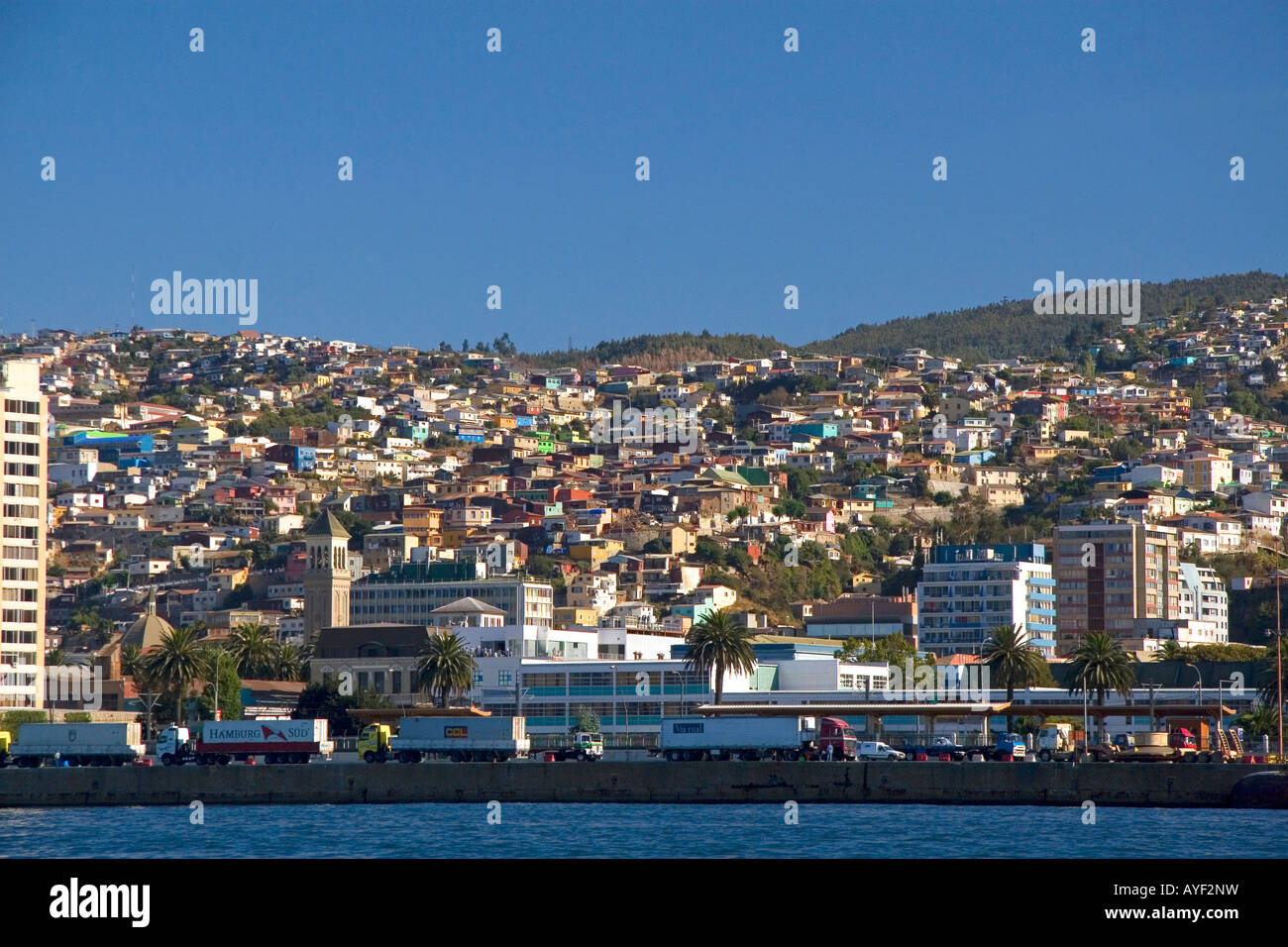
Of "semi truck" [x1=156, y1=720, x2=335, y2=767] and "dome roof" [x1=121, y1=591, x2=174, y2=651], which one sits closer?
"semi truck" [x1=156, y1=720, x2=335, y2=767]

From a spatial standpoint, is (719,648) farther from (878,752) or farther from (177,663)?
(177,663)

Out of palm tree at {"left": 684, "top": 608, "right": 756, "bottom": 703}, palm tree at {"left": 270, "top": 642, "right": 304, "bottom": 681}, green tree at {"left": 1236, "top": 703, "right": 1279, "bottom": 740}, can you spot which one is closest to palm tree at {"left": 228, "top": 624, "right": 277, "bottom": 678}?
palm tree at {"left": 270, "top": 642, "right": 304, "bottom": 681}

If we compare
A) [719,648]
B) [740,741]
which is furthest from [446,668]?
[740,741]

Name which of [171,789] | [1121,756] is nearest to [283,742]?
[171,789]

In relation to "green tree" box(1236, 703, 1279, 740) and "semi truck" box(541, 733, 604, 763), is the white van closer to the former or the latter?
"semi truck" box(541, 733, 604, 763)
